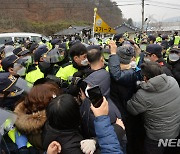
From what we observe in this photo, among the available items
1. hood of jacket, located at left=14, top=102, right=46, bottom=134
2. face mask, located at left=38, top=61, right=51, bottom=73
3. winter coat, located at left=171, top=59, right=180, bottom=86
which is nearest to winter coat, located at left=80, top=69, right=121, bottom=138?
hood of jacket, located at left=14, top=102, right=46, bottom=134

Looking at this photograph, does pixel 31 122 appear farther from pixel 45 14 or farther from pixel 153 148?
pixel 45 14

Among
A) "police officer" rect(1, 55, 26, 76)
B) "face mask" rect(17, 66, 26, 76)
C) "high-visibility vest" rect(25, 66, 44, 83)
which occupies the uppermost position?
"police officer" rect(1, 55, 26, 76)

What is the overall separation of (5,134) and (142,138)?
6.84 ft

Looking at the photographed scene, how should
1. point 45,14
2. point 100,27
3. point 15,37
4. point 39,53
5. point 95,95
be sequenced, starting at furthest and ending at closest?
point 45,14 < point 15,37 < point 100,27 < point 39,53 < point 95,95

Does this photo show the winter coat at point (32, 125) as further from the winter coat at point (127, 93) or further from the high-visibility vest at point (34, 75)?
the high-visibility vest at point (34, 75)

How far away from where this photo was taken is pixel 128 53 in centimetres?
269

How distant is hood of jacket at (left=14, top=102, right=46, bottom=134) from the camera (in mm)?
1757

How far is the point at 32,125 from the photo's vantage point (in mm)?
1762

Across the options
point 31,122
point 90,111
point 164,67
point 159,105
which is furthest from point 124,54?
point 31,122

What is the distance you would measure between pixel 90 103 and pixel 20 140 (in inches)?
23.8

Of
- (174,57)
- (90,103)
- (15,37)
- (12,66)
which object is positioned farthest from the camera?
(15,37)

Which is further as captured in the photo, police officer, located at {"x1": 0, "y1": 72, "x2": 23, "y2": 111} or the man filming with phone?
police officer, located at {"x1": 0, "y1": 72, "x2": 23, "y2": 111}

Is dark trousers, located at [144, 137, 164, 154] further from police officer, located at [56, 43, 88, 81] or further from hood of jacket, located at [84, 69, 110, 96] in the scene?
police officer, located at [56, 43, 88, 81]

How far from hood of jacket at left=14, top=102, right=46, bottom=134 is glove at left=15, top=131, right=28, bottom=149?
51mm
